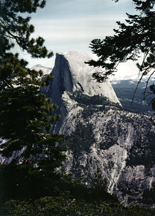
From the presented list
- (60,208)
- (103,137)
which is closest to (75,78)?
(103,137)

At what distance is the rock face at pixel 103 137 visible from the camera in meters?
65.4

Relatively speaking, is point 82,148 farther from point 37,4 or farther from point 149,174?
point 37,4

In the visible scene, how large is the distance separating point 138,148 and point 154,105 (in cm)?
7833

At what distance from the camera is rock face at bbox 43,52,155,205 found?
65375mm

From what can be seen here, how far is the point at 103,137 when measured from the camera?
84.2 meters

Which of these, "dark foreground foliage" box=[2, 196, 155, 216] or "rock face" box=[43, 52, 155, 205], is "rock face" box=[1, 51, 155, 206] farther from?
"dark foreground foliage" box=[2, 196, 155, 216]

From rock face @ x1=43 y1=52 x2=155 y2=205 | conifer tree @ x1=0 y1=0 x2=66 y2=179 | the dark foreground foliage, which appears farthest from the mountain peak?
the dark foreground foliage

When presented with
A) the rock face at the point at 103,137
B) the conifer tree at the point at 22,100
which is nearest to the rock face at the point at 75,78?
the rock face at the point at 103,137


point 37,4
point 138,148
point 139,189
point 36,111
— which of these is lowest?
point 139,189

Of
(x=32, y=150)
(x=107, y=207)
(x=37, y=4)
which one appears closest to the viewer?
(x=107, y=207)

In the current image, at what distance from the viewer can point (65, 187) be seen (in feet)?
30.2

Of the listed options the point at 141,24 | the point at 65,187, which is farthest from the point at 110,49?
the point at 65,187

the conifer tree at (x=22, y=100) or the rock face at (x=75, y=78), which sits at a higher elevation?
the rock face at (x=75, y=78)

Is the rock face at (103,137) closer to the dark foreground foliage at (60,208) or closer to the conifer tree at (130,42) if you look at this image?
the dark foreground foliage at (60,208)
